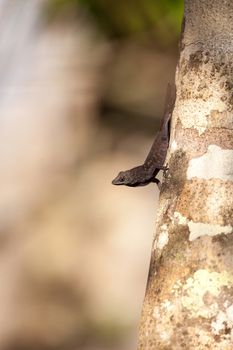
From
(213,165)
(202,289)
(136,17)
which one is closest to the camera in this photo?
(202,289)

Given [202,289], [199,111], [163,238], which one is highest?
[199,111]

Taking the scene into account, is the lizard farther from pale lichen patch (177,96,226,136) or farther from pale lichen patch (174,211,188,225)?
pale lichen patch (174,211,188,225)

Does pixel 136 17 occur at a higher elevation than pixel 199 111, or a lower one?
higher

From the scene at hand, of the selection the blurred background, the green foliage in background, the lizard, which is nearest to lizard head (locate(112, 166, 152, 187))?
the lizard

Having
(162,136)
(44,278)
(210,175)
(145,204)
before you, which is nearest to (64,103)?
(145,204)

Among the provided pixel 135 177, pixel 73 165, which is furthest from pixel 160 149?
pixel 73 165

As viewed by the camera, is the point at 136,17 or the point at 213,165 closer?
the point at 213,165

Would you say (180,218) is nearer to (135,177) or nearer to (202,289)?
(202,289)

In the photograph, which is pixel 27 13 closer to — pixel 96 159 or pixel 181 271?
pixel 96 159
